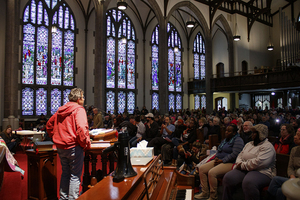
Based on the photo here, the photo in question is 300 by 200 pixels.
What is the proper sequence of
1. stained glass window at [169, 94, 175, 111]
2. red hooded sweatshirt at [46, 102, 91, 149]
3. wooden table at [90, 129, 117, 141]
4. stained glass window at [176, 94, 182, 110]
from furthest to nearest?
stained glass window at [176, 94, 182, 110] < stained glass window at [169, 94, 175, 111] < wooden table at [90, 129, 117, 141] < red hooded sweatshirt at [46, 102, 91, 149]

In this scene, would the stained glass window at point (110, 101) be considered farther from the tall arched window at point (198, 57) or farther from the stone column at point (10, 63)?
the tall arched window at point (198, 57)

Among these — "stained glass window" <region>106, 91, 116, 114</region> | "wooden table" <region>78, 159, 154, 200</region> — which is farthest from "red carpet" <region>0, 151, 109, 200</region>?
"stained glass window" <region>106, 91, 116, 114</region>

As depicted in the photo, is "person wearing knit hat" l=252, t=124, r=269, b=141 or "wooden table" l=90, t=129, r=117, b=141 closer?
"wooden table" l=90, t=129, r=117, b=141

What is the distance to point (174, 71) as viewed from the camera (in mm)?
18297

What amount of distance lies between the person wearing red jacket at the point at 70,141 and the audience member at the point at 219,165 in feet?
6.26

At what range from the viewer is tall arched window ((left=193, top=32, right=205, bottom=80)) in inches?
769

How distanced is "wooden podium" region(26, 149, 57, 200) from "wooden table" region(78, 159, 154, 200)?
5.09 feet

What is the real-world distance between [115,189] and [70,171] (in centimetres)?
133

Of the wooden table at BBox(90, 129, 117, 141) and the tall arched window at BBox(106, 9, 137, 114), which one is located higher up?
the tall arched window at BBox(106, 9, 137, 114)

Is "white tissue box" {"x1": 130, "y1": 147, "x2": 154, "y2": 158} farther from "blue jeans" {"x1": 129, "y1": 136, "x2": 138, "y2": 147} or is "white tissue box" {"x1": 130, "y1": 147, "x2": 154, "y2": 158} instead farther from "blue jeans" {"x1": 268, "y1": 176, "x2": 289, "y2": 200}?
"blue jeans" {"x1": 129, "y1": 136, "x2": 138, "y2": 147}

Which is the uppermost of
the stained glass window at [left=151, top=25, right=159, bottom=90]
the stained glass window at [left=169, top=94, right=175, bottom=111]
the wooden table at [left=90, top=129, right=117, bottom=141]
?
the stained glass window at [left=151, top=25, right=159, bottom=90]

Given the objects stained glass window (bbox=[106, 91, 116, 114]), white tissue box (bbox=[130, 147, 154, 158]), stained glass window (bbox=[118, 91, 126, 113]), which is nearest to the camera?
white tissue box (bbox=[130, 147, 154, 158])

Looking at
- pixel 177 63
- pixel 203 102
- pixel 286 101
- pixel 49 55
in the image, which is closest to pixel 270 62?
pixel 286 101

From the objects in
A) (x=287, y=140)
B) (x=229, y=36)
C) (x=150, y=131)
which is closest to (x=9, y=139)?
(x=150, y=131)
